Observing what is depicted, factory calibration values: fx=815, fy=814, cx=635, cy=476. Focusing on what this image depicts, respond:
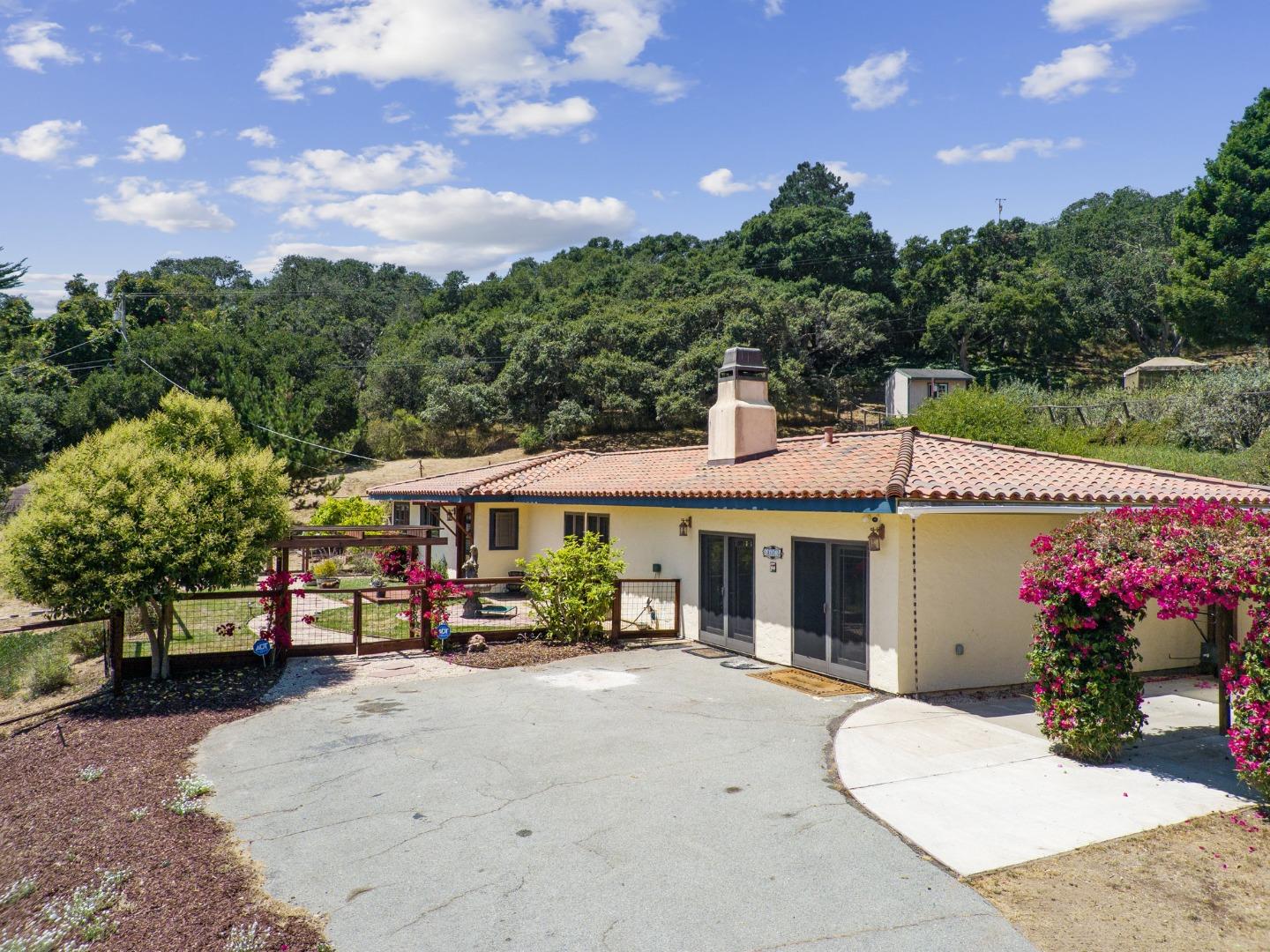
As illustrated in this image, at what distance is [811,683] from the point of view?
36.8 ft

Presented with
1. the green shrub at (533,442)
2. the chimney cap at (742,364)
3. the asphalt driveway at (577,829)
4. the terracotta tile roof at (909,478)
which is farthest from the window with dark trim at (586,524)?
the green shrub at (533,442)

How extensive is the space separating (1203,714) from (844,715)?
4.30 metres

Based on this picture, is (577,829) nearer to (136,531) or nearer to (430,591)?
(136,531)

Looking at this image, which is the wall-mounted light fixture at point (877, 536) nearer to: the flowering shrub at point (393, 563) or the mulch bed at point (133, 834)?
the mulch bed at point (133, 834)

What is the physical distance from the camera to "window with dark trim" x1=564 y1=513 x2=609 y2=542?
17.8 metres

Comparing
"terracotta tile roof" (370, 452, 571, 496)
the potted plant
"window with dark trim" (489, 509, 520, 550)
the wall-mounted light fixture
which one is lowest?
the potted plant

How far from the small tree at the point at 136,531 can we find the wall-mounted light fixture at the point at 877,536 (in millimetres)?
8237

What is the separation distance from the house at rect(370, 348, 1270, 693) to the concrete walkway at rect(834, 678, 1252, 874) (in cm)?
128

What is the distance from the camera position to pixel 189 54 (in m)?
15.0

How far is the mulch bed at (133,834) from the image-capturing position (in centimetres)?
486

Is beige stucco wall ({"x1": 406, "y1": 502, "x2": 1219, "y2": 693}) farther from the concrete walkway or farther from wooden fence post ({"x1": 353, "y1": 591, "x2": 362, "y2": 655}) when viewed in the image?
wooden fence post ({"x1": 353, "y1": 591, "x2": 362, "y2": 655})

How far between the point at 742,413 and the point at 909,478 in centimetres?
549

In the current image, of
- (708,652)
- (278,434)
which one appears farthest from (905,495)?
(278,434)

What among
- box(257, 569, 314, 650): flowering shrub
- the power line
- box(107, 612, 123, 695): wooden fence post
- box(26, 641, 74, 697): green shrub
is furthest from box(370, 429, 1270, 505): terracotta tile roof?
the power line
